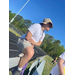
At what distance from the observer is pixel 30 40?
5.26 feet

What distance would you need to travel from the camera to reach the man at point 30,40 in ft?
4.70

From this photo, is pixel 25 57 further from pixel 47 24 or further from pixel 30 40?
pixel 47 24

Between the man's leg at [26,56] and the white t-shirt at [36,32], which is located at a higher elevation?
the white t-shirt at [36,32]

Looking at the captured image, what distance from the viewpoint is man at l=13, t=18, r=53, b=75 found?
1432 mm

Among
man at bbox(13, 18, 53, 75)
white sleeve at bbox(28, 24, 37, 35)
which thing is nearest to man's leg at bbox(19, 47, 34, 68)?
man at bbox(13, 18, 53, 75)

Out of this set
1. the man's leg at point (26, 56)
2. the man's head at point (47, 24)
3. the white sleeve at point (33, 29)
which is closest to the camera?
the man's leg at point (26, 56)

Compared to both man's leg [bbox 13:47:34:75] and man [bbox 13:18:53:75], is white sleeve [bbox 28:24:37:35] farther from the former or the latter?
man's leg [bbox 13:47:34:75]

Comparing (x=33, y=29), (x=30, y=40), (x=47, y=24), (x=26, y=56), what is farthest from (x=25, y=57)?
(x=47, y=24)

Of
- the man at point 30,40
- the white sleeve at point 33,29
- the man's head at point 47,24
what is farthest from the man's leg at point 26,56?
the man's head at point 47,24

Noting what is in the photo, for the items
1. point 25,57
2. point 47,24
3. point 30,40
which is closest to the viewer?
point 25,57

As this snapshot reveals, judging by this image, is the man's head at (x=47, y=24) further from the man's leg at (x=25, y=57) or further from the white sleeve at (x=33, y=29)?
the man's leg at (x=25, y=57)

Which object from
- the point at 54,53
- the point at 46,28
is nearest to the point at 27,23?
the point at 54,53
